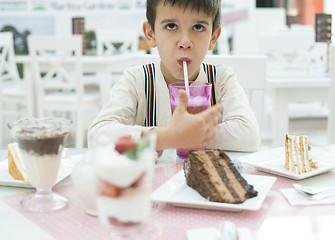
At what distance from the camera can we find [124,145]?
24.0 inches

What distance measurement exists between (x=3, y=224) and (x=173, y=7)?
2.81 feet

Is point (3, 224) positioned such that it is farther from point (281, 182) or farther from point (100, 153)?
point (281, 182)

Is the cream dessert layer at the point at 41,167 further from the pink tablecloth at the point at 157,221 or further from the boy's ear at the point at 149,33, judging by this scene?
the boy's ear at the point at 149,33

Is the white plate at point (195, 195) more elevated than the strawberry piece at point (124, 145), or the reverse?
the strawberry piece at point (124, 145)

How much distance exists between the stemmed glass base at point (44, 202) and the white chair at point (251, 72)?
3.48ft

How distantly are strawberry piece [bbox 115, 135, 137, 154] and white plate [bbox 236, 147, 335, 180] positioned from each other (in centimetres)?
56

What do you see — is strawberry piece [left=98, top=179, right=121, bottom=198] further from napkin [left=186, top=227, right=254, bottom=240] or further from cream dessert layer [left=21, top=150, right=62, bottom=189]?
cream dessert layer [left=21, top=150, right=62, bottom=189]

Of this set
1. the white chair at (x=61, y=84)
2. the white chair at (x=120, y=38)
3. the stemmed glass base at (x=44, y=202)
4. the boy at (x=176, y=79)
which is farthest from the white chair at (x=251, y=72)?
the white chair at (x=120, y=38)

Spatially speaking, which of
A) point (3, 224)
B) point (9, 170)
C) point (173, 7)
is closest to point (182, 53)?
point (173, 7)

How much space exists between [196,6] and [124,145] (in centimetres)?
89

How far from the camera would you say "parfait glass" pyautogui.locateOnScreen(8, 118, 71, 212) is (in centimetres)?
86

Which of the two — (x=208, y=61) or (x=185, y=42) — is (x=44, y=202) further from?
(x=208, y=61)

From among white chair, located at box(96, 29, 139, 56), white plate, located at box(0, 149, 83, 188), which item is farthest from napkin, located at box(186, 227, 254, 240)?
white chair, located at box(96, 29, 139, 56)

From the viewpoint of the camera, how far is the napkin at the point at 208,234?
725 millimetres
